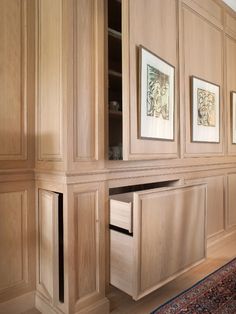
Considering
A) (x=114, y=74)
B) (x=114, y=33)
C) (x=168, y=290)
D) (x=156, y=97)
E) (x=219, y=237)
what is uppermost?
(x=114, y=33)

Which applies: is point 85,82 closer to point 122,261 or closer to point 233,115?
point 122,261

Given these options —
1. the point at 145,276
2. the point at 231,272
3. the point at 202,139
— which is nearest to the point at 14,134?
the point at 145,276

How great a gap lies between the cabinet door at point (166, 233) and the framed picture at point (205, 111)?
0.62 meters

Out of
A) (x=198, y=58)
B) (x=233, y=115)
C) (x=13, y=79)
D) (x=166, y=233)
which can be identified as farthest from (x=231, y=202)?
(x=13, y=79)

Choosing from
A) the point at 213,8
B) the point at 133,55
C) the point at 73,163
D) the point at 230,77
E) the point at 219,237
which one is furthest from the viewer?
the point at 230,77

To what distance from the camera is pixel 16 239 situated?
5.37 feet

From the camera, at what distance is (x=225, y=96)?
110 inches

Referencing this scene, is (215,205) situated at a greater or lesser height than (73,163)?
lesser

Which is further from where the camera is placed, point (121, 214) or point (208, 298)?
point (208, 298)

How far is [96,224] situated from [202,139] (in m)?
1.43

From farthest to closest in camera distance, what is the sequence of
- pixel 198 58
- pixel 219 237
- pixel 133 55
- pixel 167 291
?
1. pixel 219 237
2. pixel 198 58
3. pixel 167 291
4. pixel 133 55

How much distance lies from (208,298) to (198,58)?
2.08m

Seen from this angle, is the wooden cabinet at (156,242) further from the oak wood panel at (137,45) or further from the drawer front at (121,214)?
the oak wood panel at (137,45)

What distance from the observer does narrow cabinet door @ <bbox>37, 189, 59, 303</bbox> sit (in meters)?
1.50
